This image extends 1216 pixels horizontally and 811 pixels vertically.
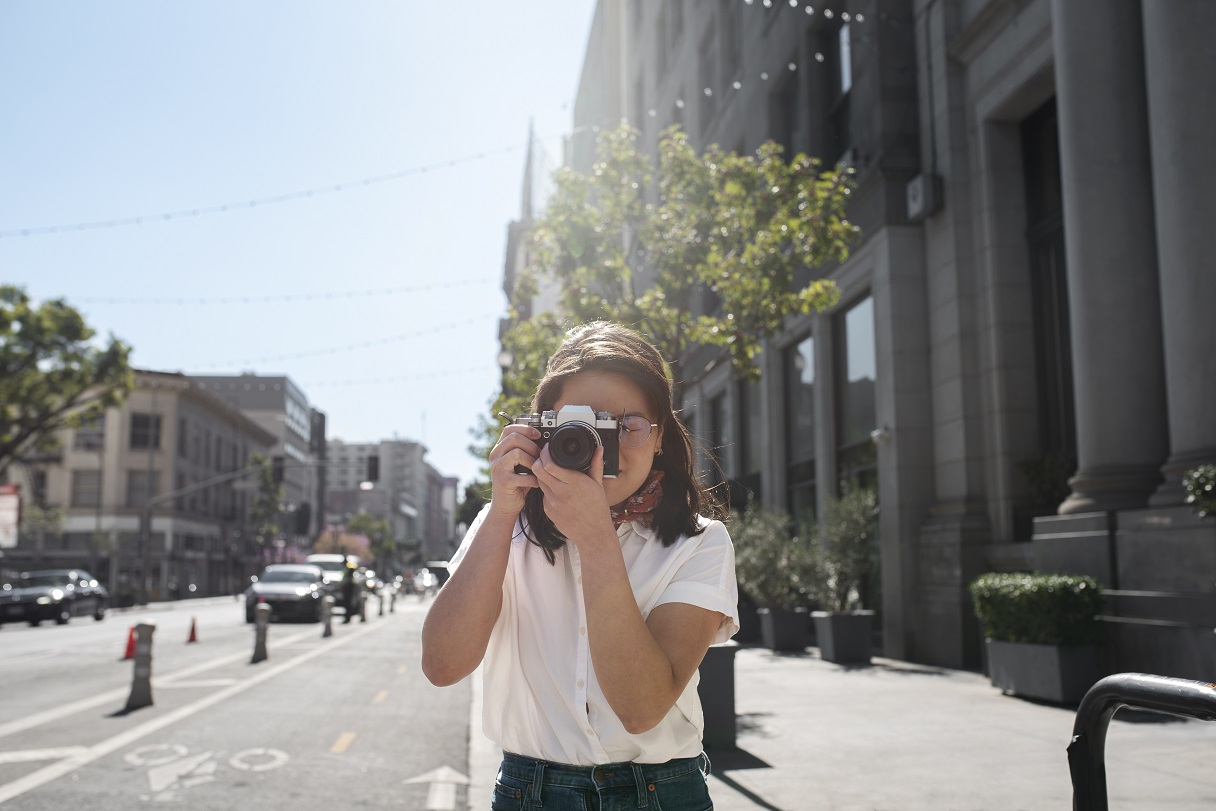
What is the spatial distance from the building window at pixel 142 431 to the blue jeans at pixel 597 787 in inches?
3084

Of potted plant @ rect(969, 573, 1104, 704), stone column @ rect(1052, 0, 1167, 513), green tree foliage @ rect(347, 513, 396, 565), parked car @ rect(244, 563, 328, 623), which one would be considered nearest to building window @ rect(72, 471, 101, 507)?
parked car @ rect(244, 563, 328, 623)

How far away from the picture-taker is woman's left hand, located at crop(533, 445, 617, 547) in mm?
2057

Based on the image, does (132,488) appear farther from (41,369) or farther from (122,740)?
(122,740)

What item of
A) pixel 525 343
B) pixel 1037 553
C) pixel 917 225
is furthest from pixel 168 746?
pixel 917 225

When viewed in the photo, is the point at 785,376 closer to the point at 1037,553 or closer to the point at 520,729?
the point at 1037,553

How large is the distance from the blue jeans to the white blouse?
1.0 inches

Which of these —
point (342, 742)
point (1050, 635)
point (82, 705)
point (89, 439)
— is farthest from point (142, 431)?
point (1050, 635)

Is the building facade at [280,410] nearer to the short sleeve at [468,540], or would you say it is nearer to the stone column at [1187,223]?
the stone column at [1187,223]

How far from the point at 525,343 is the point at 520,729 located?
11.3 m

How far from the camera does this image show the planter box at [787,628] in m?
18.7

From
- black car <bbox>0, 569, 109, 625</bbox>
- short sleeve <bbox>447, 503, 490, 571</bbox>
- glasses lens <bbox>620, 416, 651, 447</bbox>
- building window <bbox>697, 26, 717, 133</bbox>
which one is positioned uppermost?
building window <bbox>697, 26, 717, 133</bbox>

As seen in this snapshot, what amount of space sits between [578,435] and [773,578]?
55.4ft

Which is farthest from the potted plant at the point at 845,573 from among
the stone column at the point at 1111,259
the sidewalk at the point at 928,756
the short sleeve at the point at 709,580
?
the short sleeve at the point at 709,580

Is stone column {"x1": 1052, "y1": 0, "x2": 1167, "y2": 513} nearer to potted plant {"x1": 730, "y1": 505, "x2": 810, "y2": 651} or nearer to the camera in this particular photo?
potted plant {"x1": 730, "y1": 505, "x2": 810, "y2": 651}
